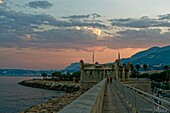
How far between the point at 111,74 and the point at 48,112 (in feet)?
192

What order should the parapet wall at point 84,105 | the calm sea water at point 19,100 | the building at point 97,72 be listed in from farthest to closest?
the building at point 97,72 → the calm sea water at point 19,100 → the parapet wall at point 84,105

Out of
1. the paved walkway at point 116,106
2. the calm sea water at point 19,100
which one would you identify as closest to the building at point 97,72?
the calm sea water at point 19,100

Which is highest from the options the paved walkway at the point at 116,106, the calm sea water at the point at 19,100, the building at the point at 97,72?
the building at the point at 97,72

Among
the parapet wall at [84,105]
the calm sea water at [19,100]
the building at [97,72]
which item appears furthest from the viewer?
the building at [97,72]

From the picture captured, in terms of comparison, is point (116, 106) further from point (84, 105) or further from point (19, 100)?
point (19, 100)

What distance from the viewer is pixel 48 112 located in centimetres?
3606

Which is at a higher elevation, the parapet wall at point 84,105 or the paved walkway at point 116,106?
the parapet wall at point 84,105

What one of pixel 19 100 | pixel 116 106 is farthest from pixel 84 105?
pixel 19 100

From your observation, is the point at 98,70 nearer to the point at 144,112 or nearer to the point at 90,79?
the point at 90,79

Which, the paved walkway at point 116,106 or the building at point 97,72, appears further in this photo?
the building at point 97,72

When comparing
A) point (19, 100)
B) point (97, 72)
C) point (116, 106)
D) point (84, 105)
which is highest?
point (97, 72)

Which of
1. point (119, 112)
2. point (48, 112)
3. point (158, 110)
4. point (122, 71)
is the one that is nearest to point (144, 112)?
point (158, 110)

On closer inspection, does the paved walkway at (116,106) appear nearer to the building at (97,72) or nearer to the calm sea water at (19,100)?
the calm sea water at (19,100)

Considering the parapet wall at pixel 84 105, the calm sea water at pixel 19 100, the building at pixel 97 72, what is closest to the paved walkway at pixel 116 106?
the parapet wall at pixel 84 105
